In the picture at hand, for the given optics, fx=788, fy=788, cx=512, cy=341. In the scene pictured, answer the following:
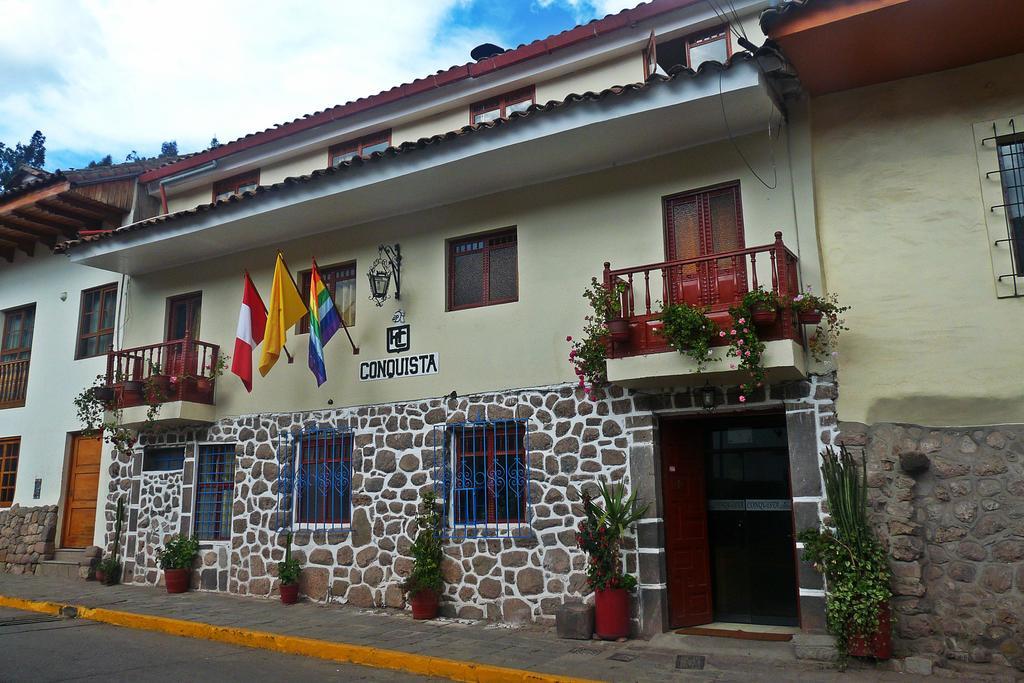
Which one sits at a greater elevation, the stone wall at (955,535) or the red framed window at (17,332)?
the red framed window at (17,332)

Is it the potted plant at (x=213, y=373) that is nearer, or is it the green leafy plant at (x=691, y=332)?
the green leafy plant at (x=691, y=332)

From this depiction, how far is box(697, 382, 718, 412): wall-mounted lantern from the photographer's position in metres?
8.75

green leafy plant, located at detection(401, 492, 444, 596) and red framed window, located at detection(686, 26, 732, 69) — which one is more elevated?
red framed window, located at detection(686, 26, 732, 69)

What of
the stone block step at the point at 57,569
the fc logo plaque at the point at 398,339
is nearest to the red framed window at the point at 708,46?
the fc logo plaque at the point at 398,339

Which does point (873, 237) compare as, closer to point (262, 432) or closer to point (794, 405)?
point (794, 405)

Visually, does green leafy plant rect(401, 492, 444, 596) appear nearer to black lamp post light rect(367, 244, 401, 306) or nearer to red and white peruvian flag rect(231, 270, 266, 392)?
black lamp post light rect(367, 244, 401, 306)

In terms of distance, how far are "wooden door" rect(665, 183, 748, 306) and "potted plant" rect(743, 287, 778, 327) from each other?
0.45m

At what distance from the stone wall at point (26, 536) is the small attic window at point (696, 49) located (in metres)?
13.4

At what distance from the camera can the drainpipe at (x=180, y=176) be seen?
14492 millimetres

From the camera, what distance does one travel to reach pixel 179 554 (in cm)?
1245

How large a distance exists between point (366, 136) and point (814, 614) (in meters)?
9.99

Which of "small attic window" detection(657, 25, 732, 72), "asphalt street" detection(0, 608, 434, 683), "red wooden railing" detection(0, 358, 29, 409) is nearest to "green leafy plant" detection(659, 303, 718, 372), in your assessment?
"small attic window" detection(657, 25, 732, 72)

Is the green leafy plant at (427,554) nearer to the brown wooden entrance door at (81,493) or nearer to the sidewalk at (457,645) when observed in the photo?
the sidewalk at (457,645)

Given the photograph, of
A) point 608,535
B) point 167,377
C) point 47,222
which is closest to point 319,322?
point 167,377
